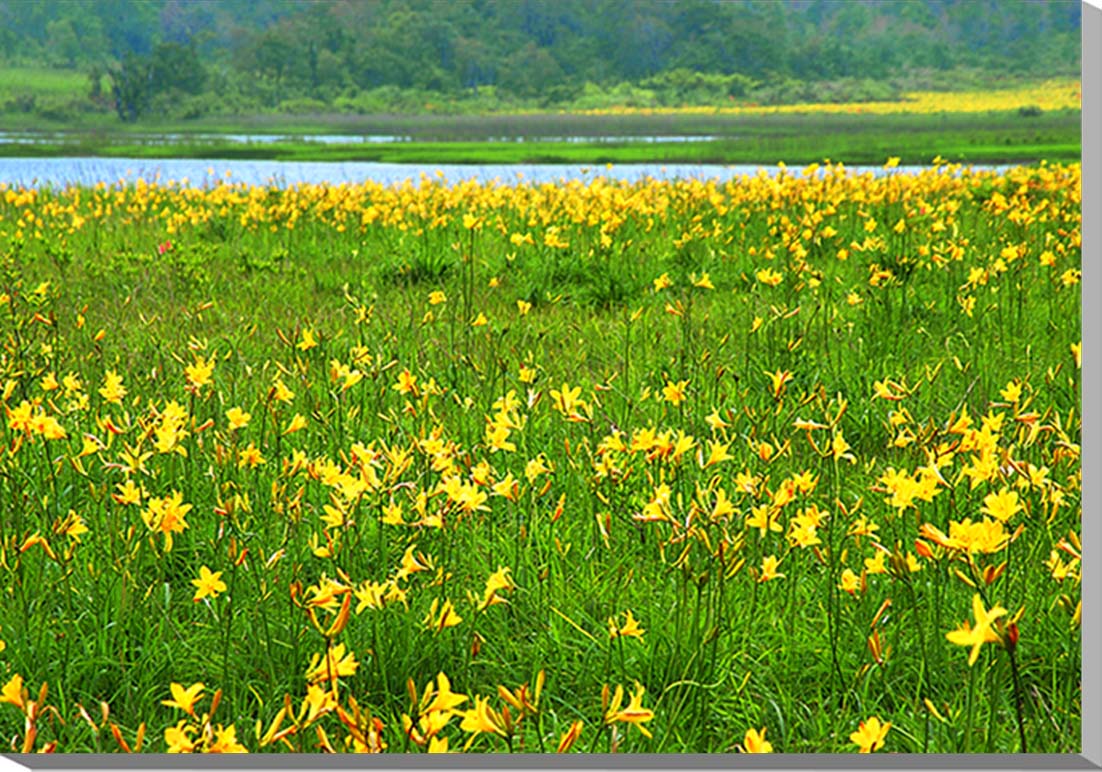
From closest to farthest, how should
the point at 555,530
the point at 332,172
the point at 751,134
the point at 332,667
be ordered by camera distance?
the point at 332,667 → the point at 555,530 → the point at 751,134 → the point at 332,172

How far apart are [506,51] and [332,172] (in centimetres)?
527

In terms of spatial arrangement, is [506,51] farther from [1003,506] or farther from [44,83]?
[1003,506]

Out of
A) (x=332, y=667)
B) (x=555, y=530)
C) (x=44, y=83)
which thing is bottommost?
(x=555, y=530)

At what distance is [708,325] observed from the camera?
468 cm

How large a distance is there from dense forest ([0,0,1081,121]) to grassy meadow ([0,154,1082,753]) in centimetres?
75

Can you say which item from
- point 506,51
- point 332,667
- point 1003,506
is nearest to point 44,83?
point 506,51

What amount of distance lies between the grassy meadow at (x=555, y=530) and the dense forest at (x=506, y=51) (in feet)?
2.46

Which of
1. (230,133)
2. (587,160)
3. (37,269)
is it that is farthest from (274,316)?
(587,160)

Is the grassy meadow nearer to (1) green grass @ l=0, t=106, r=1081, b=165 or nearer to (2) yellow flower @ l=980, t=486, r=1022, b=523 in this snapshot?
(2) yellow flower @ l=980, t=486, r=1022, b=523

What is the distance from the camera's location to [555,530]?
2605 millimetres

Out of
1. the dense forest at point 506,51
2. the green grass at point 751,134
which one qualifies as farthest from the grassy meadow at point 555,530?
the dense forest at point 506,51

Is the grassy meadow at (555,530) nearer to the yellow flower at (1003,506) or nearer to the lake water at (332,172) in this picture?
the yellow flower at (1003,506)

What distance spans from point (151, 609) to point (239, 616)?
0.65ft

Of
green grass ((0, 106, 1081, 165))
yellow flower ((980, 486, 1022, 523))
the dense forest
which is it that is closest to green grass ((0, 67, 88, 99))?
the dense forest
